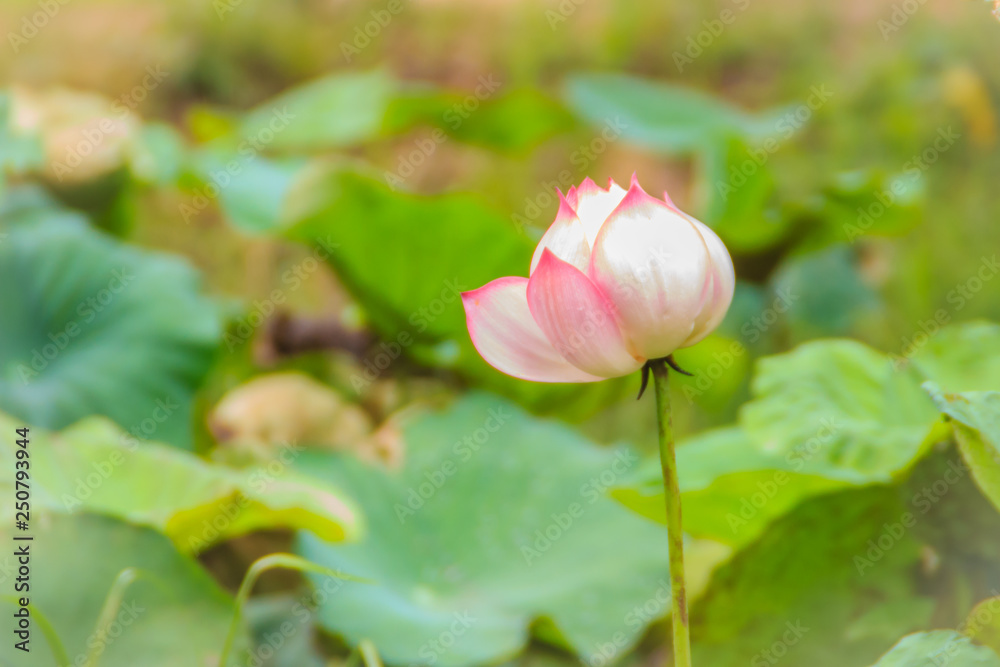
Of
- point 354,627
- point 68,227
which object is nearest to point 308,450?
point 354,627

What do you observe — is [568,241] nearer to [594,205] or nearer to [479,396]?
[594,205]

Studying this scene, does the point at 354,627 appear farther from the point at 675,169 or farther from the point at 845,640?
the point at 675,169

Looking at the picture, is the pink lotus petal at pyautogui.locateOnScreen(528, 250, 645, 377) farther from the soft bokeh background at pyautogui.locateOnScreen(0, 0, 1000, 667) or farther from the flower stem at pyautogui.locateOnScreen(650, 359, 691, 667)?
the soft bokeh background at pyautogui.locateOnScreen(0, 0, 1000, 667)

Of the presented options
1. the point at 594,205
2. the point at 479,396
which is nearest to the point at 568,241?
the point at 594,205

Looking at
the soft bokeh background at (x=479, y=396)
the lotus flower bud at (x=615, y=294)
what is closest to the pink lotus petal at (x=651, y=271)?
the lotus flower bud at (x=615, y=294)

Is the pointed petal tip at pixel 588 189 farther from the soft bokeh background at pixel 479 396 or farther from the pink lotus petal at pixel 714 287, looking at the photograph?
the soft bokeh background at pixel 479 396

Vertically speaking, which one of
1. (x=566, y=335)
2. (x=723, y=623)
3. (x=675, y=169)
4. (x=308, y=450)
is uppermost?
(x=566, y=335)
